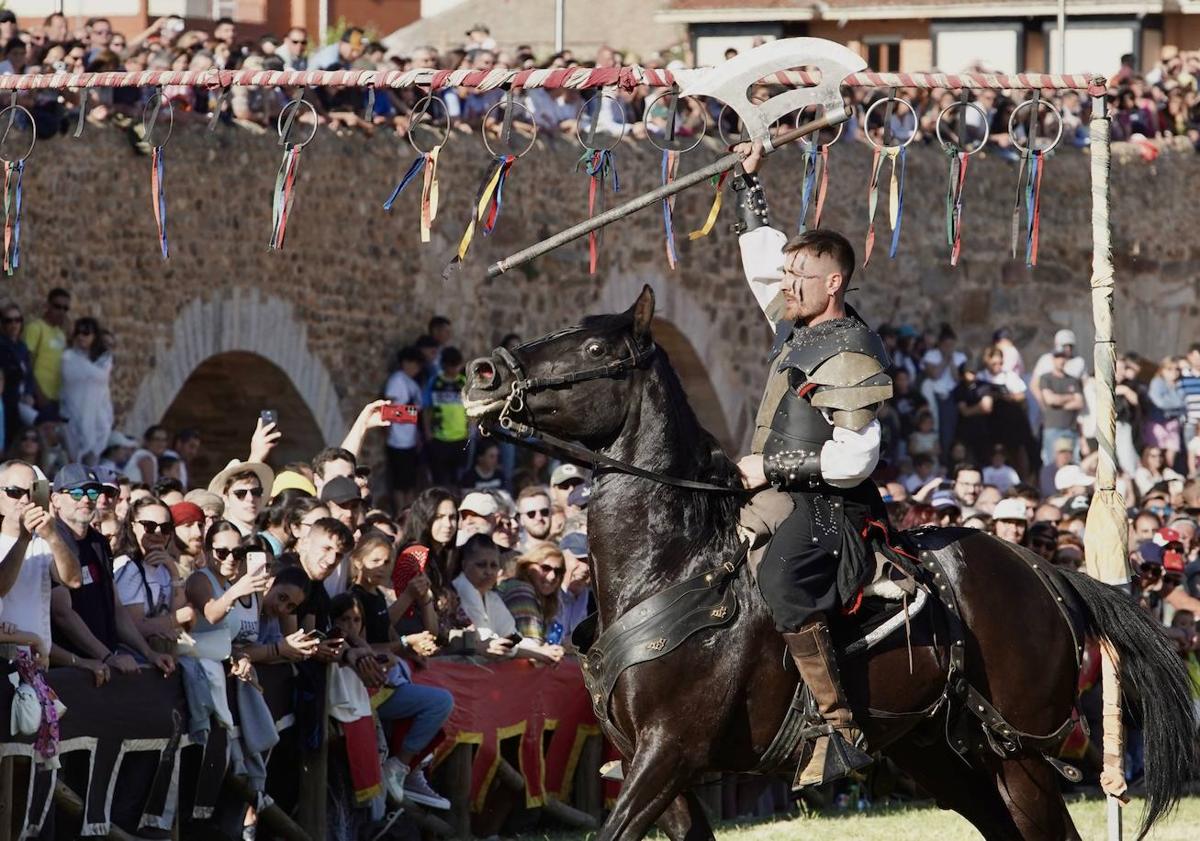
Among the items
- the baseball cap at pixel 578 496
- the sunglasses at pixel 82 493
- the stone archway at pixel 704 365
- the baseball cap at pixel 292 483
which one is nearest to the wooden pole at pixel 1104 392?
the sunglasses at pixel 82 493

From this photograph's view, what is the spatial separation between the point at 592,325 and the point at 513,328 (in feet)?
48.9

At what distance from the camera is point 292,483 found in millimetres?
12539

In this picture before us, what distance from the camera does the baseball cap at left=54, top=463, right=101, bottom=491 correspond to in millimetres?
9734

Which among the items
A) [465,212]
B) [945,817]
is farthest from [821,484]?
[465,212]

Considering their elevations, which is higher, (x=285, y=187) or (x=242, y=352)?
(x=285, y=187)

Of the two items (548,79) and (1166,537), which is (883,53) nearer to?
(1166,537)

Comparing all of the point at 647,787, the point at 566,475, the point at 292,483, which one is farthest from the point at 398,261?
the point at 647,787

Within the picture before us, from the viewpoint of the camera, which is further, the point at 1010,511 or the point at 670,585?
the point at 1010,511

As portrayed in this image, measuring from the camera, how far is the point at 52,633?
30.4ft

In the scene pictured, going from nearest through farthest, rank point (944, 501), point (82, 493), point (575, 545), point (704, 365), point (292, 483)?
point (82, 493)
point (575, 545)
point (292, 483)
point (944, 501)
point (704, 365)

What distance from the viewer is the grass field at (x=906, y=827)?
11377 millimetres

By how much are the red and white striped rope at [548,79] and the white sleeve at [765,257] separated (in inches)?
37.5

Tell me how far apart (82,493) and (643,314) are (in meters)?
2.94

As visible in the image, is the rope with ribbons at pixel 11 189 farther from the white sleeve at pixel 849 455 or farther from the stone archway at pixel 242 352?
the stone archway at pixel 242 352
